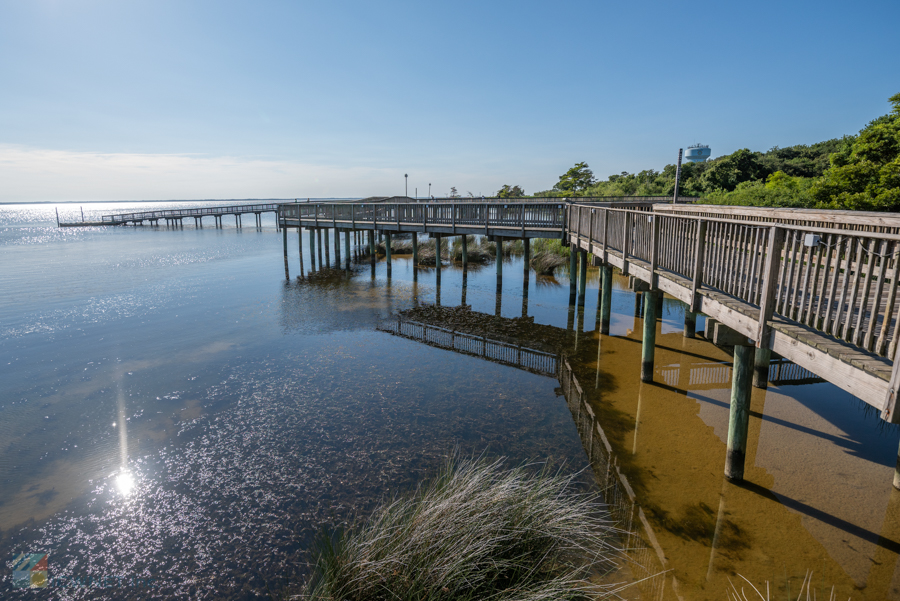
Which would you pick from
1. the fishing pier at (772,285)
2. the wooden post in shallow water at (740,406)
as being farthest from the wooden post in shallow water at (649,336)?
the wooden post in shallow water at (740,406)

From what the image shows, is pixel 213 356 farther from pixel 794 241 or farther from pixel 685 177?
pixel 685 177

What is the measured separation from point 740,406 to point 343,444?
6.21 m

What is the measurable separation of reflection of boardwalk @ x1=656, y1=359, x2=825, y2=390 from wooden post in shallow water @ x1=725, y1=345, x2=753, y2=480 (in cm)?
368

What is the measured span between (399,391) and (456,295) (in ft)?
33.9

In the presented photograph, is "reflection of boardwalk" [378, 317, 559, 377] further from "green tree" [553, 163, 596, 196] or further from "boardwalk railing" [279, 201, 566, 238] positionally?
"green tree" [553, 163, 596, 196]

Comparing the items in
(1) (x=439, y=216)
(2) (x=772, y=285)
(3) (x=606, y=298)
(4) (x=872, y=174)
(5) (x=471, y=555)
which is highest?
(4) (x=872, y=174)

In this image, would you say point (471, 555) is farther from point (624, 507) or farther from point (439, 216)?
point (439, 216)

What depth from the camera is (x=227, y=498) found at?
6516mm

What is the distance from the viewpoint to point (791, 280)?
6418 mm

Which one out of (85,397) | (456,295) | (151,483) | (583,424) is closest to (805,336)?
(583,424)

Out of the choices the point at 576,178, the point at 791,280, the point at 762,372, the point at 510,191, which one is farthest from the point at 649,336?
the point at 510,191

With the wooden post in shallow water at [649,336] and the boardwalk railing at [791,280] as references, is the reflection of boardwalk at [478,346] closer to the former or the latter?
the wooden post in shallow water at [649,336]

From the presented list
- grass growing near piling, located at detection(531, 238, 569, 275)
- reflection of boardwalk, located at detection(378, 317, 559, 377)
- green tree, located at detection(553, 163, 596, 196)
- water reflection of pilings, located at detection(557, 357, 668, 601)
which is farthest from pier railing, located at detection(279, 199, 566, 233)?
green tree, located at detection(553, 163, 596, 196)

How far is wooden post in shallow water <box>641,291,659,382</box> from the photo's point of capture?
9.53 metres
